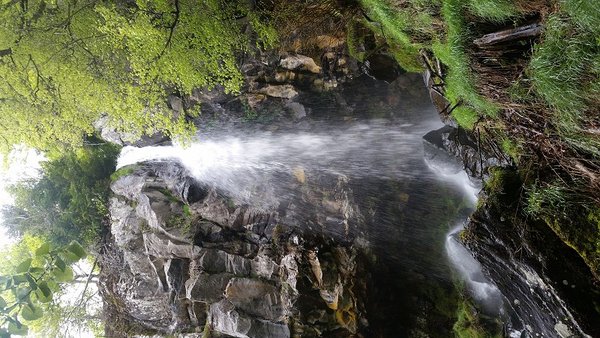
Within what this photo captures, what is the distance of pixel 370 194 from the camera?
9461mm

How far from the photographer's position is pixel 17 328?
2771mm

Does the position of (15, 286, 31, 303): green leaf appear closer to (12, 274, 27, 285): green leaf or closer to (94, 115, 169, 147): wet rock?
(12, 274, 27, 285): green leaf

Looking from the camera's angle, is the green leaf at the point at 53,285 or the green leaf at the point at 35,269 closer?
the green leaf at the point at 35,269

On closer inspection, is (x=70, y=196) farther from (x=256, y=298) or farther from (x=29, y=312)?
(x=29, y=312)

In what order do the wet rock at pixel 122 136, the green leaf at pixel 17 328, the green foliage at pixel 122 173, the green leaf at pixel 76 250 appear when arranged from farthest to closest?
the green foliage at pixel 122 173 < the wet rock at pixel 122 136 < the green leaf at pixel 76 250 < the green leaf at pixel 17 328

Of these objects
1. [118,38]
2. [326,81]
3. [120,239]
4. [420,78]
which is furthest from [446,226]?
[120,239]

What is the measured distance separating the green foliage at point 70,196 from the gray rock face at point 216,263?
0.95 metres

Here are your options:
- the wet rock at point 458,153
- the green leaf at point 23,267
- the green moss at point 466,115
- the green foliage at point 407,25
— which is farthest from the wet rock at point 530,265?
the green leaf at point 23,267

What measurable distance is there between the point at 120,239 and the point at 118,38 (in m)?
6.44

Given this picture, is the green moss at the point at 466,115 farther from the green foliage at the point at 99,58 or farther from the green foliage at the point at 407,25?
the green foliage at the point at 99,58

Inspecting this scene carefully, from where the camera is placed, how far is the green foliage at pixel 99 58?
858 centimetres

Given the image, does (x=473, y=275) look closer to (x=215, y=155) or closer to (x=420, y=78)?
(x=420, y=78)

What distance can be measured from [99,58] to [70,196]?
6.62 m

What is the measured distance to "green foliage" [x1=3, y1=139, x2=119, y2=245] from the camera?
43.6ft
